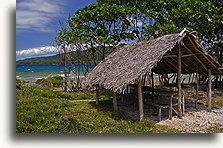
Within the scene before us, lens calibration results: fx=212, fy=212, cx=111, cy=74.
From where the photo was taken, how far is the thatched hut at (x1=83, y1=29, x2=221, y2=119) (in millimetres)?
5465

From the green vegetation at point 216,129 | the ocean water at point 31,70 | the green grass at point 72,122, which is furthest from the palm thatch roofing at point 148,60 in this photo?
the ocean water at point 31,70

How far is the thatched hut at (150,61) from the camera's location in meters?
5.46

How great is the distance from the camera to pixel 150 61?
18.0 feet

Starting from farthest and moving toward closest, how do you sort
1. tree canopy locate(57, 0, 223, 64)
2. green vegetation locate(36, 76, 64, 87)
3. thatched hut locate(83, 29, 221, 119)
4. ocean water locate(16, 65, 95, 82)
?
green vegetation locate(36, 76, 64, 87), tree canopy locate(57, 0, 223, 64), ocean water locate(16, 65, 95, 82), thatched hut locate(83, 29, 221, 119)

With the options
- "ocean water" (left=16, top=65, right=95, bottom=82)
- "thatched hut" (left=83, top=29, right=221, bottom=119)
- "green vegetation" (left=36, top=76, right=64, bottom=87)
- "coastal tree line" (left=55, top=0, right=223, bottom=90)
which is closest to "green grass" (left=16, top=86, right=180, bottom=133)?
"thatched hut" (left=83, top=29, right=221, bottom=119)

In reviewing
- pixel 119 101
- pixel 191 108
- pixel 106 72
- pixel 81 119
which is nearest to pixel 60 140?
pixel 81 119

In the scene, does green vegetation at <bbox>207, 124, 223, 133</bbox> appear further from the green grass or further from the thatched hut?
the thatched hut

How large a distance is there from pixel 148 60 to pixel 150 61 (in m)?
0.16

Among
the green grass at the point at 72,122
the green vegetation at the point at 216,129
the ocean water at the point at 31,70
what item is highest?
the ocean water at the point at 31,70

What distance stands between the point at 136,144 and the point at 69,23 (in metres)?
8.08

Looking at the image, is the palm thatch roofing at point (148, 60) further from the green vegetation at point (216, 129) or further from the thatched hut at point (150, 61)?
the green vegetation at point (216, 129)

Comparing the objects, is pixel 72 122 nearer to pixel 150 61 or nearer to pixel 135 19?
pixel 150 61

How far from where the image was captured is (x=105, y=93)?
11047mm

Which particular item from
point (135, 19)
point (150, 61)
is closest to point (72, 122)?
point (150, 61)
